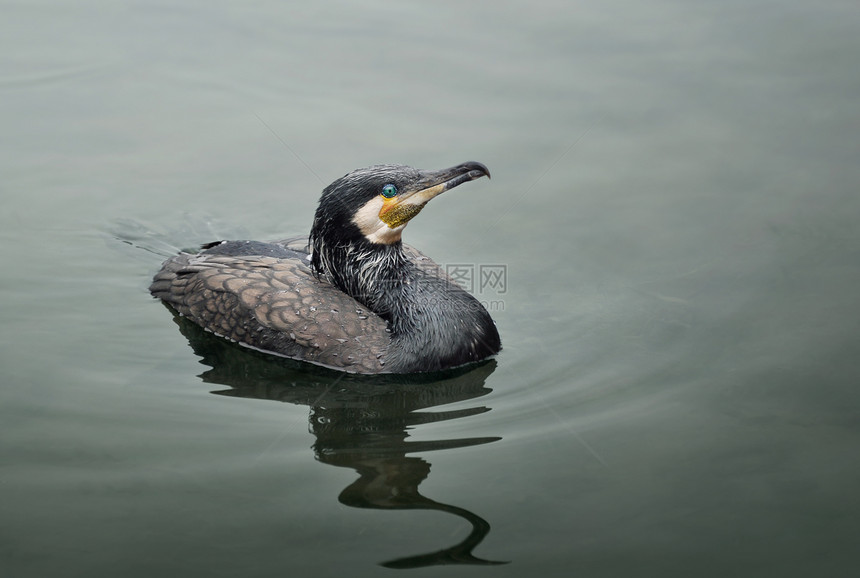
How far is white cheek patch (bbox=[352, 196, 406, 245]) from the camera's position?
20.6 feet

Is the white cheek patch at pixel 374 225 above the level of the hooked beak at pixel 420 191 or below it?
below

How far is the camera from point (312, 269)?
22.2 ft

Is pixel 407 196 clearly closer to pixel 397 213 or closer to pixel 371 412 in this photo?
pixel 397 213

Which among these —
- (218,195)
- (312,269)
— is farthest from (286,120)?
(312,269)

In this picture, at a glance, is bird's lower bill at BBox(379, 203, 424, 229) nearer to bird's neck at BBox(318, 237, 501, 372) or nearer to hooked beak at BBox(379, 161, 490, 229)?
hooked beak at BBox(379, 161, 490, 229)

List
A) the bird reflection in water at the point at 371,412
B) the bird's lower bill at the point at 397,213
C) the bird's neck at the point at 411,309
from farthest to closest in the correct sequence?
the bird's neck at the point at 411,309 < the bird's lower bill at the point at 397,213 < the bird reflection in water at the point at 371,412

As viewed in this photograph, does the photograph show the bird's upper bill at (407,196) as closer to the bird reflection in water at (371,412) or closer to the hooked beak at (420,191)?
the hooked beak at (420,191)

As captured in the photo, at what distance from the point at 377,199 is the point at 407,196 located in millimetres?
183

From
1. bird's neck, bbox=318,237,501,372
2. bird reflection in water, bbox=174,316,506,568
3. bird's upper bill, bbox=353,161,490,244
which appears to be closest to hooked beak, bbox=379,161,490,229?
bird's upper bill, bbox=353,161,490,244

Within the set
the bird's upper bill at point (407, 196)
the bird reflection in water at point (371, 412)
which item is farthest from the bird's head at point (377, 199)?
the bird reflection in water at point (371, 412)

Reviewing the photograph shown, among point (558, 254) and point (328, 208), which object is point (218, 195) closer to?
point (328, 208)

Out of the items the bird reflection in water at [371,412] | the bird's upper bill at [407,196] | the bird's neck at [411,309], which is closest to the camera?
the bird reflection in water at [371,412]

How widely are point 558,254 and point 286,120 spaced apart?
2912 mm

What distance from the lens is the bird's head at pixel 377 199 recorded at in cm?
622
